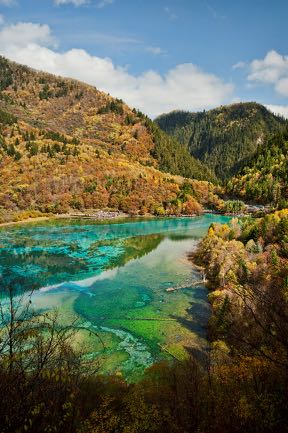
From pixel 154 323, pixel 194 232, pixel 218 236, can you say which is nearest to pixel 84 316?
pixel 154 323

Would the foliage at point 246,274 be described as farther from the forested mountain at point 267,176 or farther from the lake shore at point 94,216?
the forested mountain at point 267,176

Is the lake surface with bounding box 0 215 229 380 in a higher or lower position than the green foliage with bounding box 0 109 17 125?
lower

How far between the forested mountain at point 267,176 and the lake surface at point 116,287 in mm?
67299

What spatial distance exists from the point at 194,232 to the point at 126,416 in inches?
3632

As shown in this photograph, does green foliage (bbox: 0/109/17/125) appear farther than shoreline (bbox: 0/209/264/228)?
Yes

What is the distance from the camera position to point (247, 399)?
18.2m

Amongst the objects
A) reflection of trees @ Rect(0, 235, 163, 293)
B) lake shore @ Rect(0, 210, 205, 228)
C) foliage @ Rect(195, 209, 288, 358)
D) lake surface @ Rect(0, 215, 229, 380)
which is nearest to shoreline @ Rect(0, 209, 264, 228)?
lake shore @ Rect(0, 210, 205, 228)

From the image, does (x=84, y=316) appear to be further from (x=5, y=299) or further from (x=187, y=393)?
(x=187, y=393)

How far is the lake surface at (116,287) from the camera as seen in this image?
1449 inches

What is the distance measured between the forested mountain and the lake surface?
67299mm

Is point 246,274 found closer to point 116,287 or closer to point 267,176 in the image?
point 116,287

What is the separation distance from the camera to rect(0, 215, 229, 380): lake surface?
36812 mm

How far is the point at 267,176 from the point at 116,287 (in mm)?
130037

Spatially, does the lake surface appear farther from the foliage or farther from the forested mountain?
the forested mountain
